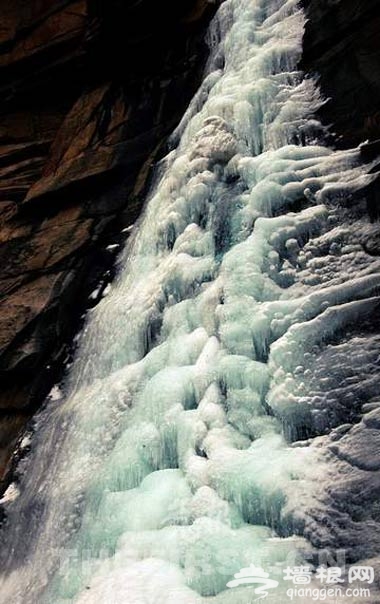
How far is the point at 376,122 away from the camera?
5043 millimetres

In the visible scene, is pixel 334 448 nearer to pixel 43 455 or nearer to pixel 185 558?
pixel 185 558

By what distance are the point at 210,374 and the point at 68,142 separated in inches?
209

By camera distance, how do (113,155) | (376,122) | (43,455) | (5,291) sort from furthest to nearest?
(113,155) < (5,291) < (43,455) < (376,122)

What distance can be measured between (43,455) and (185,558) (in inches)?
107

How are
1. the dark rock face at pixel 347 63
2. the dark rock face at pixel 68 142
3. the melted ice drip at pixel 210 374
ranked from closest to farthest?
the melted ice drip at pixel 210 374
the dark rock face at pixel 347 63
the dark rock face at pixel 68 142

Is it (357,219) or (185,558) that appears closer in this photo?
(185,558)

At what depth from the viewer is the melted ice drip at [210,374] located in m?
3.51

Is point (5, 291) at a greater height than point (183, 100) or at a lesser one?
lesser

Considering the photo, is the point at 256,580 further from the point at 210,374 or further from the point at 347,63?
the point at 347,63

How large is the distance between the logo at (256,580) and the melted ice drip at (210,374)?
0.05 meters

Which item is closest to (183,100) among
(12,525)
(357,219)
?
(357,219)

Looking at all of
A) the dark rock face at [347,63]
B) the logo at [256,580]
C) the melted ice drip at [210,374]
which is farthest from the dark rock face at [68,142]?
the logo at [256,580]

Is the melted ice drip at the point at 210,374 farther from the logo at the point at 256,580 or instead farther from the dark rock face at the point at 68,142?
the dark rock face at the point at 68,142

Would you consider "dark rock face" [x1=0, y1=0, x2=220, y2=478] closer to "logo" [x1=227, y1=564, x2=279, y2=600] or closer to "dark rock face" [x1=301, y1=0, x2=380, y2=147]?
"dark rock face" [x1=301, y1=0, x2=380, y2=147]
